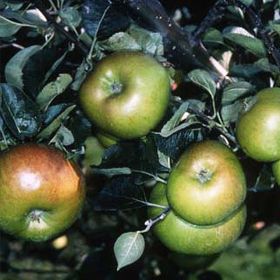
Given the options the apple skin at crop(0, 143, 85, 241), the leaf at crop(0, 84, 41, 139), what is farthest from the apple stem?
the leaf at crop(0, 84, 41, 139)

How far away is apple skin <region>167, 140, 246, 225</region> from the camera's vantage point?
1132 mm

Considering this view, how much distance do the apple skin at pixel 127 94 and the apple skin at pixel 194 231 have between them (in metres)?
0.15

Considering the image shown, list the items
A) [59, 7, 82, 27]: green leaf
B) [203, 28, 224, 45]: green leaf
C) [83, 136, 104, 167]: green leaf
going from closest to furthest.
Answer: [59, 7, 82, 27]: green leaf < [203, 28, 224, 45]: green leaf < [83, 136, 104, 167]: green leaf

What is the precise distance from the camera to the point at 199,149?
1156 millimetres

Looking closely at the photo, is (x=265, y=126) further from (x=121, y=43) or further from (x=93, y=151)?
(x=93, y=151)

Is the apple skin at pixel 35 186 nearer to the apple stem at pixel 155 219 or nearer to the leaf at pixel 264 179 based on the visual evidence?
the apple stem at pixel 155 219

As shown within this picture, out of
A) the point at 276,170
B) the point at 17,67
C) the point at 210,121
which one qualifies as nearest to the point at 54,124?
the point at 17,67

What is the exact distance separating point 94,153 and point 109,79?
1.49 ft

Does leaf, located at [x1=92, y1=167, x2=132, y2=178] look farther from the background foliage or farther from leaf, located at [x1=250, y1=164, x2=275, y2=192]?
leaf, located at [x1=250, y1=164, x2=275, y2=192]

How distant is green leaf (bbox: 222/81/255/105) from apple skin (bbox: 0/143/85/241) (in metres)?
0.28

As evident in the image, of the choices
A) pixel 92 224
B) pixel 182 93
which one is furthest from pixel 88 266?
pixel 182 93

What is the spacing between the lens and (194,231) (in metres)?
1.21

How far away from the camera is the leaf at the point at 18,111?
1170 millimetres

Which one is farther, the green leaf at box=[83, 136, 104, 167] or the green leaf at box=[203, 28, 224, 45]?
the green leaf at box=[83, 136, 104, 167]
